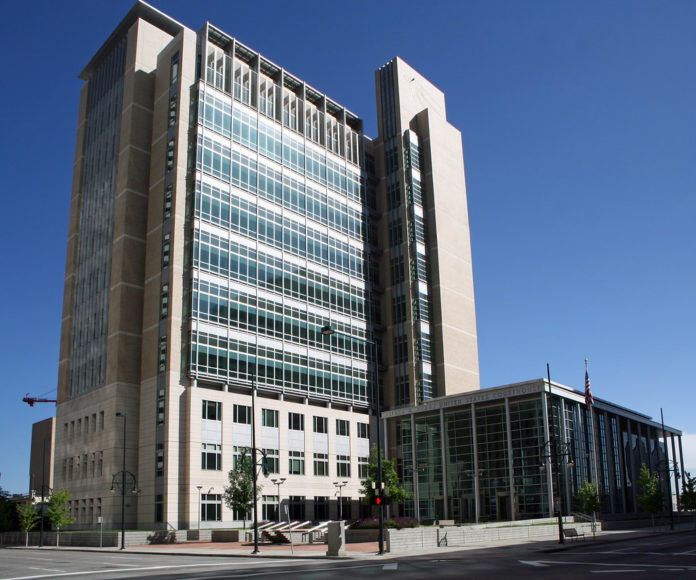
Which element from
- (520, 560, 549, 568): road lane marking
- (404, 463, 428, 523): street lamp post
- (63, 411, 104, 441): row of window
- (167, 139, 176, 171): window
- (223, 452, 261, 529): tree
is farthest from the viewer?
(167, 139, 176, 171): window

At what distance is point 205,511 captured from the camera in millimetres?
63906

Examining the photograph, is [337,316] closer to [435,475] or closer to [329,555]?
[435,475]

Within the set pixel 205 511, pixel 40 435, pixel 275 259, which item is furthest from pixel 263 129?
pixel 40 435

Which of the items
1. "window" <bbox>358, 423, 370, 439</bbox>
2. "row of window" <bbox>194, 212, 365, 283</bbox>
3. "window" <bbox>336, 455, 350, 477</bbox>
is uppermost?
"row of window" <bbox>194, 212, 365, 283</bbox>

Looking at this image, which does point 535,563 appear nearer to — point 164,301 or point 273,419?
point 273,419

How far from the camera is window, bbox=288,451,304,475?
73500 mm

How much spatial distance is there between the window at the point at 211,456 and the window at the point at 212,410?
2668 mm

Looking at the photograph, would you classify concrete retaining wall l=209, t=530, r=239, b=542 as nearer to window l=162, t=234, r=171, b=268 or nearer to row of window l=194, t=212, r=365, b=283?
row of window l=194, t=212, r=365, b=283

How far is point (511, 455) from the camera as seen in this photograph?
6397cm

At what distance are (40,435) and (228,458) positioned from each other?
3262 inches

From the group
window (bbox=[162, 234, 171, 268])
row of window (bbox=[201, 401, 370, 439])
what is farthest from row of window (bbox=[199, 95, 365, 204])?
row of window (bbox=[201, 401, 370, 439])

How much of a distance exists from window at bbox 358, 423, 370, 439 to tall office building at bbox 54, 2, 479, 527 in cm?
18

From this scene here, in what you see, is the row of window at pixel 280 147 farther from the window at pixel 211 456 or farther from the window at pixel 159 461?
the window at pixel 159 461

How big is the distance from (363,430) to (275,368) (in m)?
16.9
